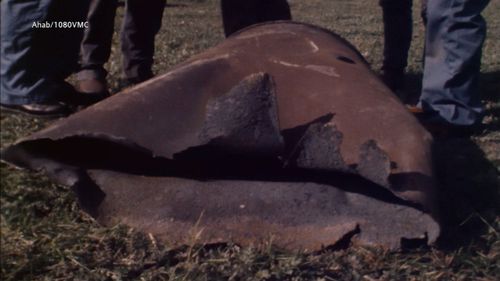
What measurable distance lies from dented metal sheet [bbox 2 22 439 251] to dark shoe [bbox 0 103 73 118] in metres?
0.69

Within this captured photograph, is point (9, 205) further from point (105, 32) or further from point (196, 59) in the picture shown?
point (105, 32)

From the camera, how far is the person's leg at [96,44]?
324cm

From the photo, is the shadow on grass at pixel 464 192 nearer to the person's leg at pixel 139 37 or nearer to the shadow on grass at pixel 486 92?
the shadow on grass at pixel 486 92

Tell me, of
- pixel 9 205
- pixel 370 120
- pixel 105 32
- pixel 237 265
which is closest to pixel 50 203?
pixel 9 205

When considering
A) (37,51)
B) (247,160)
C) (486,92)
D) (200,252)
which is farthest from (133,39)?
(200,252)

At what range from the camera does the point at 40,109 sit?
273 cm

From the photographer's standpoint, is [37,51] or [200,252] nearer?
[200,252]

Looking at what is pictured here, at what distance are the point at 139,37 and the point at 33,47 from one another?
970 mm

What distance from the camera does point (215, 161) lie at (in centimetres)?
204

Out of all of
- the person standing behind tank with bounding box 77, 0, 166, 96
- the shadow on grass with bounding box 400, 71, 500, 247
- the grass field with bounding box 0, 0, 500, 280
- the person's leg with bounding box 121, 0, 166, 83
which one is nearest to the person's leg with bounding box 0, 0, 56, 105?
the grass field with bounding box 0, 0, 500, 280

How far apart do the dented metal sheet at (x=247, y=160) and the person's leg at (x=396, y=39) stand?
1.44 meters

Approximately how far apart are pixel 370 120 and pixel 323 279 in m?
0.57

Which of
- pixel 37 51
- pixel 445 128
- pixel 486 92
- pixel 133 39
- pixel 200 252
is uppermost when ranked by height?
pixel 37 51

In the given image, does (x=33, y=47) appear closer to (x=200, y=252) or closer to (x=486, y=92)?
(x=200, y=252)
